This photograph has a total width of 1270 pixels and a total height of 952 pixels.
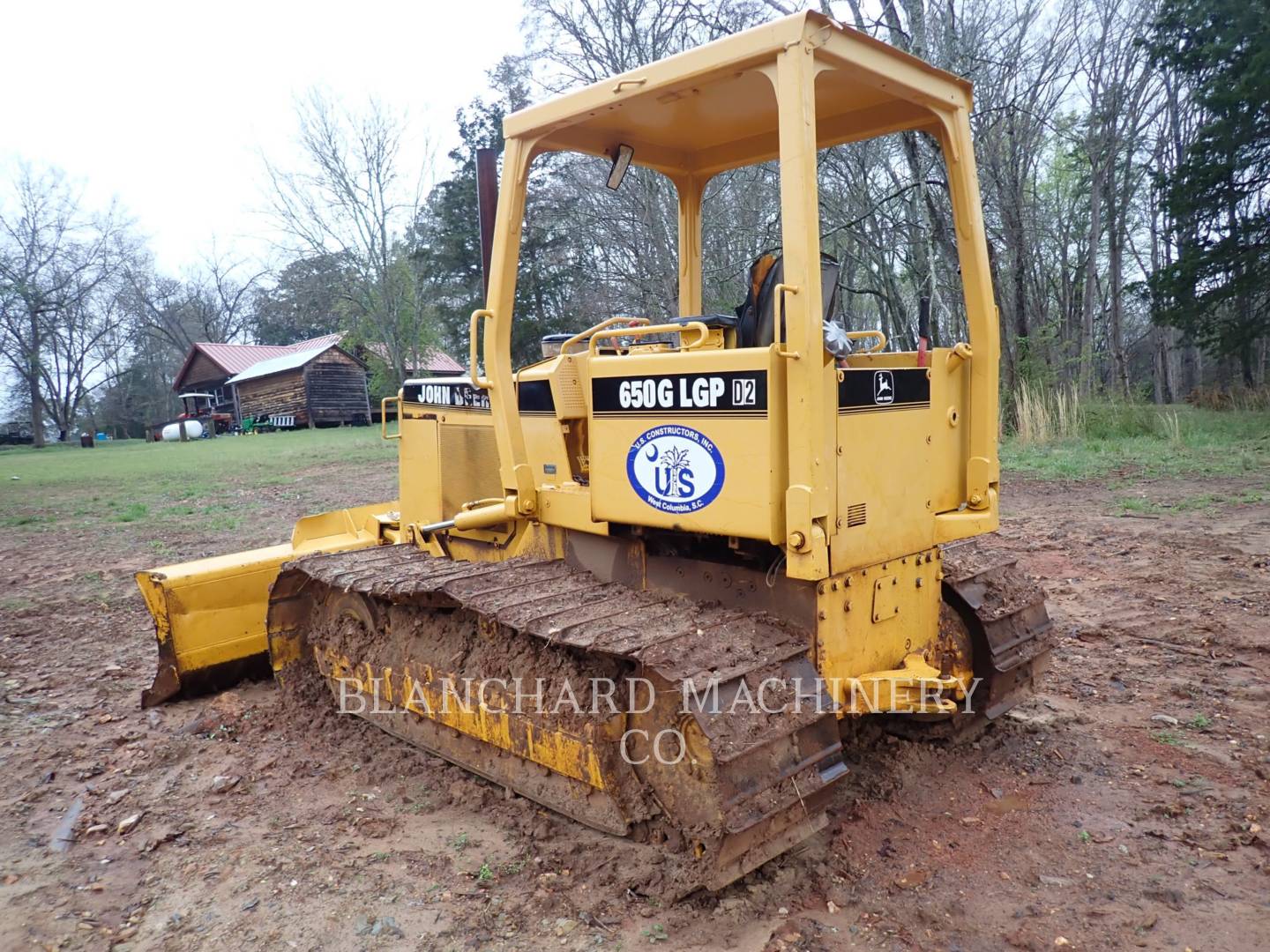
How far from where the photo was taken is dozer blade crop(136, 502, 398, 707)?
16.3 feet

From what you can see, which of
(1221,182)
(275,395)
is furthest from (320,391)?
(1221,182)

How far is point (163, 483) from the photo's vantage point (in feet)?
57.3

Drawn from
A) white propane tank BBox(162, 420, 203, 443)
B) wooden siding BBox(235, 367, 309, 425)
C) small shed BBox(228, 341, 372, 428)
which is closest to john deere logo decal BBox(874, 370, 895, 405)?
small shed BBox(228, 341, 372, 428)

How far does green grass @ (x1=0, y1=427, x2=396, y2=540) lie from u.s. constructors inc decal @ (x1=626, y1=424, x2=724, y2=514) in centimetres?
929

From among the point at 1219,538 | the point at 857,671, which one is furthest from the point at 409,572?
the point at 1219,538

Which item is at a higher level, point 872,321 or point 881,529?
point 872,321

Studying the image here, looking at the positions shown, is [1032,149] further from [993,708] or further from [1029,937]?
[1029,937]

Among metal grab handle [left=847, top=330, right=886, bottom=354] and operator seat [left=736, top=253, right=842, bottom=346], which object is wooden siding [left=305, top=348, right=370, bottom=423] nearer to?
metal grab handle [left=847, top=330, right=886, bottom=354]

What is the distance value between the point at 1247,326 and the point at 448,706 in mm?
17149

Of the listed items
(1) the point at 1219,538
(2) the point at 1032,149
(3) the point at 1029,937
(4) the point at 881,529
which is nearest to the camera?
(3) the point at 1029,937

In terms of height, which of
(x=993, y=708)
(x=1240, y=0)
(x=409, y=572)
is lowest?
(x=993, y=708)

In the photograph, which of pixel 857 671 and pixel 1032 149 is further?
pixel 1032 149

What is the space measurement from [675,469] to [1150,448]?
39.6ft

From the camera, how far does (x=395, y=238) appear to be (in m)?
34.6
